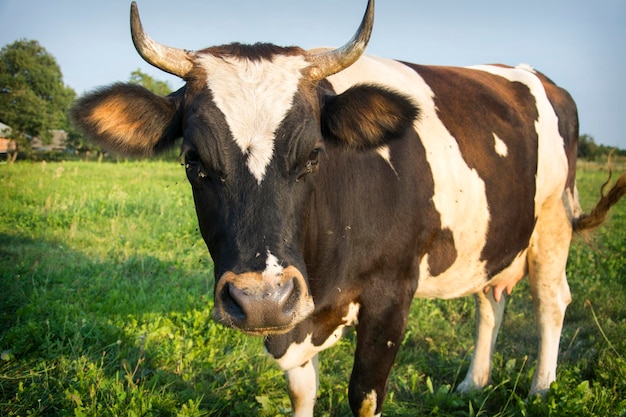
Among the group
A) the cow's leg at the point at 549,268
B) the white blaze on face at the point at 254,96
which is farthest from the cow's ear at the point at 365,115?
the cow's leg at the point at 549,268

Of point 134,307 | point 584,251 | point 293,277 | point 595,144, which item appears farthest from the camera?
point 595,144

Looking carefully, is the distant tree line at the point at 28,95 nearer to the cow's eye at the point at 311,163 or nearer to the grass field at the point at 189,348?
the grass field at the point at 189,348

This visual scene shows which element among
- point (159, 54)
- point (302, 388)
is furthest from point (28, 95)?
point (302, 388)

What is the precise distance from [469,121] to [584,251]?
5307 millimetres

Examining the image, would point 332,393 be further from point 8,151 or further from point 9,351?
point 8,151

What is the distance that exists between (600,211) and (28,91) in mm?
7376

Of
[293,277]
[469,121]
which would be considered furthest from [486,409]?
[293,277]

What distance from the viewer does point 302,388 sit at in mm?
3441

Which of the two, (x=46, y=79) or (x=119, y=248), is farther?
(x=46, y=79)

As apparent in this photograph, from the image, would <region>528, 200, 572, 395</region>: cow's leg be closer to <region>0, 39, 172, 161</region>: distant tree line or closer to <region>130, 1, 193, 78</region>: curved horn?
<region>130, 1, 193, 78</region>: curved horn

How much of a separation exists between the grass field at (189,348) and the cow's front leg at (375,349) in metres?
0.69

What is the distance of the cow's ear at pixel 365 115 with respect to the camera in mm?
2758

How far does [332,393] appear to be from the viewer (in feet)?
12.9

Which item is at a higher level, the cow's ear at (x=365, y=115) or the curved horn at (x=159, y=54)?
the curved horn at (x=159, y=54)
